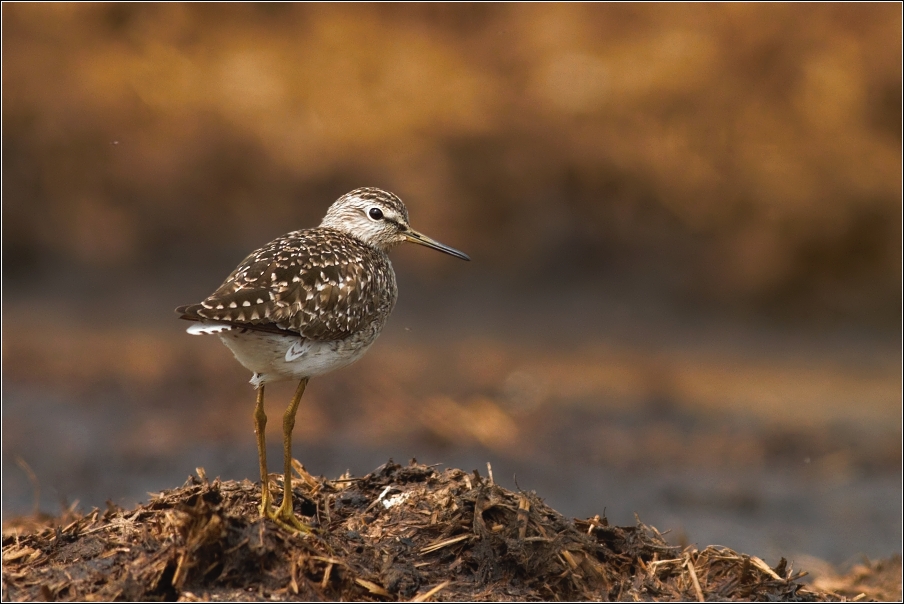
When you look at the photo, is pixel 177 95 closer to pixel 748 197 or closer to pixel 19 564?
pixel 748 197

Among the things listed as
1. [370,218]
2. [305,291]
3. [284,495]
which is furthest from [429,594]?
[370,218]

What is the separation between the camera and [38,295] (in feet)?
53.5

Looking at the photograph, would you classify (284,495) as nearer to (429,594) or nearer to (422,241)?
(429,594)

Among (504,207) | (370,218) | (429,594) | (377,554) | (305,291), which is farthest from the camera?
(504,207)

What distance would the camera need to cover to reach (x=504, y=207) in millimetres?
17094

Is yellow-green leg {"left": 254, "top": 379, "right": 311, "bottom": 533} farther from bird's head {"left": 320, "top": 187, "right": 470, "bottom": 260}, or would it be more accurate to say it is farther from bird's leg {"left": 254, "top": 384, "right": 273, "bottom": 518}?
bird's head {"left": 320, "top": 187, "right": 470, "bottom": 260}

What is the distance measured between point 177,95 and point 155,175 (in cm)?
157

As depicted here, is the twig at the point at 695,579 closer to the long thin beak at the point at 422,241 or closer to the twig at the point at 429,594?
the twig at the point at 429,594

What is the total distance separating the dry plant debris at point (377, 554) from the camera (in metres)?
5.39

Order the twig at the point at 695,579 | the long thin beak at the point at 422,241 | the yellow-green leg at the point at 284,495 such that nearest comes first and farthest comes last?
the twig at the point at 695,579, the yellow-green leg at the point at 284,495, the long thin beak at the point at 422,241

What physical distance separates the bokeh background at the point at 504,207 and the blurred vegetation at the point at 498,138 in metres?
0.04

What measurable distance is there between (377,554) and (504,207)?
1157 centimetres

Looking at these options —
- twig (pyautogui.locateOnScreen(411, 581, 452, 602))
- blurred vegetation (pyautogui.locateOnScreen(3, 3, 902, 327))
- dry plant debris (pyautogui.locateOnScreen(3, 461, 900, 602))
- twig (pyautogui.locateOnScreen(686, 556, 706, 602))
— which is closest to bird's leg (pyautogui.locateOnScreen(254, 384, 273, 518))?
dry plant debris (pyautogui.locateOnScreen(3, 461, 900, 602))

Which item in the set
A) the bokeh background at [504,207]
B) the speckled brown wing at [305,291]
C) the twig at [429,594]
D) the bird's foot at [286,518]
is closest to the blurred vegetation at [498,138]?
the bokeh background at [504,207]
